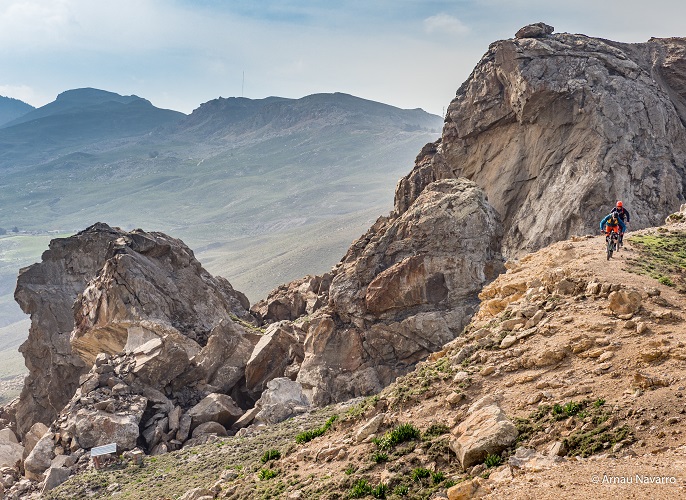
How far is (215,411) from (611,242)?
24.4m

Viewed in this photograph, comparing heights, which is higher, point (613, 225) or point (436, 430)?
point (613, 225)

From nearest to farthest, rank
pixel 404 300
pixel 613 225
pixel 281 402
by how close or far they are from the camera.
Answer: pixel 613 225 → pixel 281 402 → pixel 404 300

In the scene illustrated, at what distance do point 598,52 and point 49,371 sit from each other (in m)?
48.3

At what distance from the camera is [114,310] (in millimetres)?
45375

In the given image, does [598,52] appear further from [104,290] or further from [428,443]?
[428,443]

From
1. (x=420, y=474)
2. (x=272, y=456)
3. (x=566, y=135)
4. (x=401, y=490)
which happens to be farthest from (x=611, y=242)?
(x=566, y=135)

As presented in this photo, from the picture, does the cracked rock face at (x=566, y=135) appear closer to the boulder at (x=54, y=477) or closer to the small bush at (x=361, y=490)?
the boulder at (x=54, y=477)

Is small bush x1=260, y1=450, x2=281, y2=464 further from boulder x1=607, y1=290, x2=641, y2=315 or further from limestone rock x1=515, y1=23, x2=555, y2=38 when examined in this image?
limestone rock x1=515, y1=23, x2=555, y2=38

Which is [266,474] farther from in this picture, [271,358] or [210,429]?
[271,358]

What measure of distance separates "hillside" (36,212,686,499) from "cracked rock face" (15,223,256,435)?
24.9 metres

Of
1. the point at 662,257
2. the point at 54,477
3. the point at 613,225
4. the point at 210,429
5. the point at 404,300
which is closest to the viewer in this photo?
the point at 613,225

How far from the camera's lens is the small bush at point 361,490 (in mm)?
14852

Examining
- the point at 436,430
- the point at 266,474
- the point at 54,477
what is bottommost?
the point at 54,477

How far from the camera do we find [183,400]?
41062 mm
